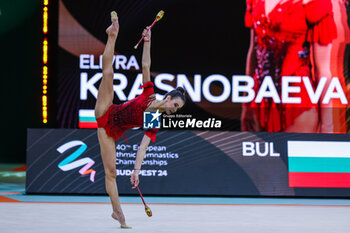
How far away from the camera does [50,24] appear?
1198 centimetres

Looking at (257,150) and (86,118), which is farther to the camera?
(86,118)

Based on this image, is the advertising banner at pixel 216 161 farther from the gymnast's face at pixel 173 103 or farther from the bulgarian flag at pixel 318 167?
the gymnast's face at pixel 173 103

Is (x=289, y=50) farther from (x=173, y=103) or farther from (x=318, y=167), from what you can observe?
(x=173, y=103)

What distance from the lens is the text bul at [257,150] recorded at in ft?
32.7

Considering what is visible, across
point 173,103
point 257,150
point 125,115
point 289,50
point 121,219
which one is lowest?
point 121,219

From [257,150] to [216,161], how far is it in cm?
73

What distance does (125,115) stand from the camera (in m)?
6.43

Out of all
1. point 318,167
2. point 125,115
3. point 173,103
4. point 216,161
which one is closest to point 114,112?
point 125,115

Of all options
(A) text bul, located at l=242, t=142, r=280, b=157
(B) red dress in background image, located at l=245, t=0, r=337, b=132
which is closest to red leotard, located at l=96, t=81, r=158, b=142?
(A) text bul, located at l=242, t=142, r=280, b=157

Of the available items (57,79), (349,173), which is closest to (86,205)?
(57,79)

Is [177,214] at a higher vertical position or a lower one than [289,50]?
lower

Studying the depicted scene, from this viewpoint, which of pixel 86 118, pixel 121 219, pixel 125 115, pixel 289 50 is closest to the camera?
pixel 121 219

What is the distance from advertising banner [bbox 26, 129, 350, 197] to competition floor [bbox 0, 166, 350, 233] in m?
0.26

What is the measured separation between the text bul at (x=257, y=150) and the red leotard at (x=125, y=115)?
386 centimetres
